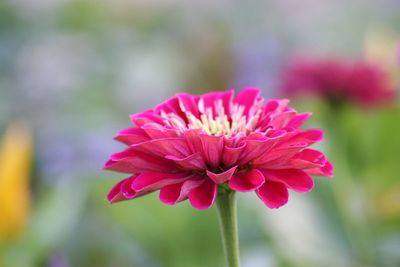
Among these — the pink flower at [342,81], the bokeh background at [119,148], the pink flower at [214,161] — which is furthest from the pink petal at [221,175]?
the pink flower at [342,81]

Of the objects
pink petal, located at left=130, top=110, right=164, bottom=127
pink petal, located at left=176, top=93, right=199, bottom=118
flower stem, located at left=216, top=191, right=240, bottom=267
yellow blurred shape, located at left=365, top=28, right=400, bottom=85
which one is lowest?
flower stem, located at left=216, top=191, right=240, bottom=267

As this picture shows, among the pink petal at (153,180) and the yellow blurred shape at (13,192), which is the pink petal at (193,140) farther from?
the yellow blurred shape at (13,192)

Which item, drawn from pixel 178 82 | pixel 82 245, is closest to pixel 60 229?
pixel 82 245

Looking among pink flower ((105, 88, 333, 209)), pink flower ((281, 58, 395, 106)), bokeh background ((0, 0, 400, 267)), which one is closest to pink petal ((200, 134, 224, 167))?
pink flower ((105, 88, 333, 209))

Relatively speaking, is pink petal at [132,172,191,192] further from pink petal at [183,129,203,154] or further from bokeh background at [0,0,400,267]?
bokeh background at [0,0,400,267]

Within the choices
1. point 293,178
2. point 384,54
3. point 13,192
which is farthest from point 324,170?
point 384,54

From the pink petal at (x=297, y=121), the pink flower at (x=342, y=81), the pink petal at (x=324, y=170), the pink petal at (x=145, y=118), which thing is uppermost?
the pink flower at (x=342, y=81)
